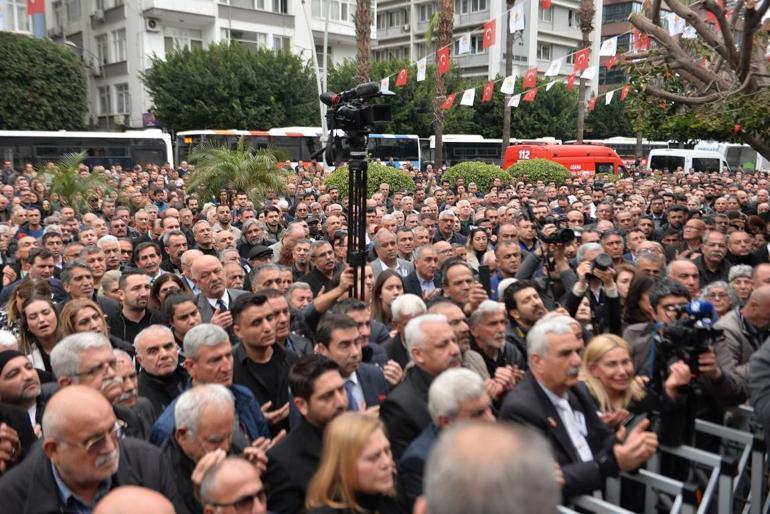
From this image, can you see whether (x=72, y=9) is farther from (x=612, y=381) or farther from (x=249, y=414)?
(x=612, y=381)

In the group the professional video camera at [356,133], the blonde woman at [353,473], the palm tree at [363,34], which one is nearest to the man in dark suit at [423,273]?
the professional video camera at [356,133]

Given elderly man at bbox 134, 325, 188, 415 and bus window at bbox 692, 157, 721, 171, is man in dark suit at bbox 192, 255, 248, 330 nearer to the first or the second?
elderly man at bbox 134, 325, 188, 415

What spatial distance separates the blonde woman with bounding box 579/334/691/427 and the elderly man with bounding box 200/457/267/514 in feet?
6.94

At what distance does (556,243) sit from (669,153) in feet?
102

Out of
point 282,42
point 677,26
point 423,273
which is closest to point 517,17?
point 677,26

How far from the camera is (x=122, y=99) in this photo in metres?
41.9

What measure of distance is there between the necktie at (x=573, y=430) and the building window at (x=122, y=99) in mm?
41785

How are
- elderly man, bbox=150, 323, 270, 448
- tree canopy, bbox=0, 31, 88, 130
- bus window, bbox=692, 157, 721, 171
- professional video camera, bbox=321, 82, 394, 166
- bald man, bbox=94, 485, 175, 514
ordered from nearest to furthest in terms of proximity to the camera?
bald man, bbox=94, 485, 175, 514
elderly man, bbox=150, 323, 270, 448
professional video camera, bbox=321, 82, 394, 166
tree canopy, bbox=0, 31, 88, 130
bus window, bbox=692, 157, 721, 171

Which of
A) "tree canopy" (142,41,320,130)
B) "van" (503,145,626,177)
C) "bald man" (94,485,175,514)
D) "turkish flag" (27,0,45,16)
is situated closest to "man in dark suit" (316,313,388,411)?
"bald man" (94,485,175,514)

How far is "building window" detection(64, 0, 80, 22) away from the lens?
147 ft

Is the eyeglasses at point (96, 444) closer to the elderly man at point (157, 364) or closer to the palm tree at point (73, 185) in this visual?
the elderly man at point (157, 364)

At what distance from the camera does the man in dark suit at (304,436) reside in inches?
131

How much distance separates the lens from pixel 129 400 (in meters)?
4.16

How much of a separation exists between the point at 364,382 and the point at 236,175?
469 inches
